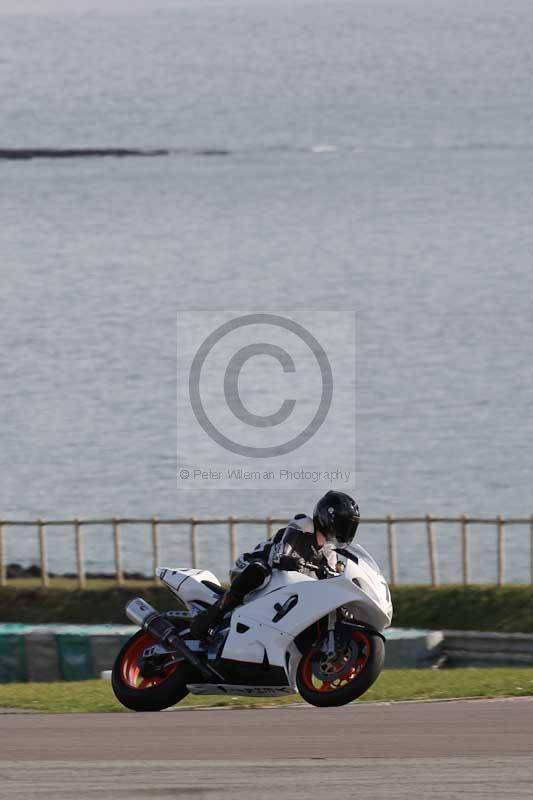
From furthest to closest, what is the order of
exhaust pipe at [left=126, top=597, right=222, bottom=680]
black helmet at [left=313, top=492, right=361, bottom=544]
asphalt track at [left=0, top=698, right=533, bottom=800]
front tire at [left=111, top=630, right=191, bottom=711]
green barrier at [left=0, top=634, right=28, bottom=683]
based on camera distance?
green barrier at [left=0, top=634, right=28, bottom=683] → front tire at [left=111, top=630, right=191, bottom=711] → exhaust pipe at [left=126, top=597, right=222, bottom=680] → black helmet at [left=313, top=492, right=361, bottom=544] → asphalt track at [left=0, top=698, right=533, bottom=800]

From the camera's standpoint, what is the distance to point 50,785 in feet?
40.2

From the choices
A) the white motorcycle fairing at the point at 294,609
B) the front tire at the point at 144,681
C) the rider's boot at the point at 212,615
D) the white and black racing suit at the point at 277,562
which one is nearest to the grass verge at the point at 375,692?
the front tire at the point at 144,681

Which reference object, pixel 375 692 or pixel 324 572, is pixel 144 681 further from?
pixel 375 692

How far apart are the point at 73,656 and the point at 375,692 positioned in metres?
16.2

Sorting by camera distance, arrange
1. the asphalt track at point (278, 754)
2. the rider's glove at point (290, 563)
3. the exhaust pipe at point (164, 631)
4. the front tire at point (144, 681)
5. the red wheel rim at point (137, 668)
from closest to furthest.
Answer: the asphalt track at point (278, 754)
the rider's glove at point (290, 563)
the exhaust pipe at point (164, 631)
the front tire at point (144, 681)
the red wheel rim at point (137, 668)

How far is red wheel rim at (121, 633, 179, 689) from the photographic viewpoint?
15.3 m

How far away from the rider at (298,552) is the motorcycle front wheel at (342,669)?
71cm

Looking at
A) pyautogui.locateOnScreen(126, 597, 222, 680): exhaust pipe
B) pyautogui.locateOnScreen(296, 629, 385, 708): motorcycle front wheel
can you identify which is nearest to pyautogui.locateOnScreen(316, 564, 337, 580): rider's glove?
pyautogui.locateOnScreen(296, 629, 385, 708): motorcycle front wheel

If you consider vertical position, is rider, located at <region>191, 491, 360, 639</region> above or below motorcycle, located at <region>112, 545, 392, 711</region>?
above

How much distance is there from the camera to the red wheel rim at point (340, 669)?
47.0 ft

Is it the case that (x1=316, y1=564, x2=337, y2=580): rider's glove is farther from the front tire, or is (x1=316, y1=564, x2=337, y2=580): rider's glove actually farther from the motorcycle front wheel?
the front tire

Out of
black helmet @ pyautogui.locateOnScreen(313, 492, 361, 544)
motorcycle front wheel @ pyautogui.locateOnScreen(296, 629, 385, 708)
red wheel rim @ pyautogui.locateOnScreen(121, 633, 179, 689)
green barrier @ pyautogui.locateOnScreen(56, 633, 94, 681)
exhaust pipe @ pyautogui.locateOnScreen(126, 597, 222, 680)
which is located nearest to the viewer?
motorcycle front wheel @ pyautogui.locateOnScreen(296, 629, 385, 708)

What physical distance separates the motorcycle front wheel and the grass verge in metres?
2.19

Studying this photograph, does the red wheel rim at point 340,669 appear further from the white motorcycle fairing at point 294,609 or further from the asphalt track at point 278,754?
the asphalt track at point 278,754
